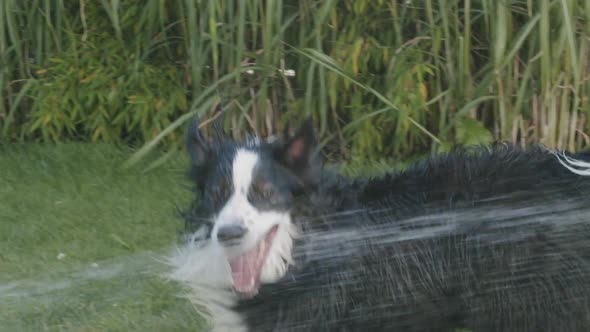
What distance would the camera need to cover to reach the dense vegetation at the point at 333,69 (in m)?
4.58

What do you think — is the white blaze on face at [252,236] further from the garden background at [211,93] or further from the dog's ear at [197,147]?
the garden background at [211,93]

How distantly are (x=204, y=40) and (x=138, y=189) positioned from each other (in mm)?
854

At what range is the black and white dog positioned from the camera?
2.72m

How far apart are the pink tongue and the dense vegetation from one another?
6.46ft

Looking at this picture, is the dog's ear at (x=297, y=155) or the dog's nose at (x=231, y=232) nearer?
the dog's nose at (x=231, y=232)

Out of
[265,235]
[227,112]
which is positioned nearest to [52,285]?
[227,112]

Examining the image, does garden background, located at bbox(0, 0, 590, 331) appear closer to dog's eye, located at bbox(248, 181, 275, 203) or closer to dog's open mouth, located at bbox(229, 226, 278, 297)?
dog's open mouth, located at bbox(229, 226, 278, 297)

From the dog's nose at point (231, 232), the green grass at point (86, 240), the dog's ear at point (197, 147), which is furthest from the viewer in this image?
the green grass at point (86, 240)

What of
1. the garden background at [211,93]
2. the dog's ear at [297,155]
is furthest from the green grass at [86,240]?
the dog's ear at [297,155]

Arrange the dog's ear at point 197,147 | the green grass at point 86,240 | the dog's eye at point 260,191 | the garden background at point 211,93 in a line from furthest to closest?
1. the garden background at point 211,93
2. the green grass at point 86,240
3. the dog's ear at point 197,147
4. the dog's eye at point 260,191

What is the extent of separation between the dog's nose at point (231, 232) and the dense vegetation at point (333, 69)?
81.9 inches

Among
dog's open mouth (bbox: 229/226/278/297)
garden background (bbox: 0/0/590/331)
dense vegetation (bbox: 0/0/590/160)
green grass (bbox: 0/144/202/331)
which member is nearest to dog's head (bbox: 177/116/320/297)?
dog's open mouth (bbox: 229/226/278/297)

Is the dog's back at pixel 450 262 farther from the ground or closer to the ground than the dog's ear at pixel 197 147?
closer to the ground

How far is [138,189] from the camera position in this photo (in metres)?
4.96
